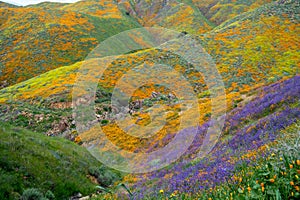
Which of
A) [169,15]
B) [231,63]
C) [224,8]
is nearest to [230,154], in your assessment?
[231,63]

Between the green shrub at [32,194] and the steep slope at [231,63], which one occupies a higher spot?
the green shrub at [32,194]

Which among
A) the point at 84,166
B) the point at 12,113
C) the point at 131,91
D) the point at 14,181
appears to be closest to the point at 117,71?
the point at 131,91

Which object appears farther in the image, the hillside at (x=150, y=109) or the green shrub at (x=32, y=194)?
the green shrub at (x=32, y=194)

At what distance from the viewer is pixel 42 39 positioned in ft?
212

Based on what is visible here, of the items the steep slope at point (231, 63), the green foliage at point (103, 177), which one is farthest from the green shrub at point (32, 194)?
the steep slope at point (231, 63)

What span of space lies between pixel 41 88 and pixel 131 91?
12382mm

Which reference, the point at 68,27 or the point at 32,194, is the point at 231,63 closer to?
the point at 32,194

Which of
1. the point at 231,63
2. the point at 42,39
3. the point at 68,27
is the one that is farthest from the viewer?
the point at 68,27

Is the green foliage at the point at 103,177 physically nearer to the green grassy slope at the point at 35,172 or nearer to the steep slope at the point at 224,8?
the green grassy slope at the point at 35,172

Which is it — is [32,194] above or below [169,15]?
above

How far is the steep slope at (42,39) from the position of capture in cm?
5528

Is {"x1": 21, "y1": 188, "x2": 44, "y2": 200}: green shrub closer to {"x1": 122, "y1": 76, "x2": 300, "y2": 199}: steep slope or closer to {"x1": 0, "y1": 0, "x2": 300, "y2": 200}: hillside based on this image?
{"x1": 0, "y1": 0, "x2": 300, "y2": 200}: hillside

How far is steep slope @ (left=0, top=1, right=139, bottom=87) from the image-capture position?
2176 inches

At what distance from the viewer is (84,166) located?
11.6 meters
